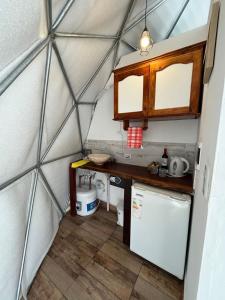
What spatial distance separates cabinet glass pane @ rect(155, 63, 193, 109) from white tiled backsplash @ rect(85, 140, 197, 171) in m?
0.56

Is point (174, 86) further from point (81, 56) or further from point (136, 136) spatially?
point (81, 56)

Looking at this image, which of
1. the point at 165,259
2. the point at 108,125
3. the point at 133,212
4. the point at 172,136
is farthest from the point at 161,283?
the point at 108,125

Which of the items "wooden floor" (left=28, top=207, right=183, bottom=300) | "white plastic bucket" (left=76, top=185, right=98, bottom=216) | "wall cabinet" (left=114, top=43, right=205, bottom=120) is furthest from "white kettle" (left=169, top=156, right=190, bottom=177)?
"white plastic bucket" (left=76, top=185, right=98, bottom=216)

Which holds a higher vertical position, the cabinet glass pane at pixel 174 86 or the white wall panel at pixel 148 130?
the cabinet glass pane at pixel 174 86

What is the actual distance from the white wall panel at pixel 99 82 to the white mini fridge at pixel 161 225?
1.44m

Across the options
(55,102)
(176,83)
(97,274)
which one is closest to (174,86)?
(176,83)

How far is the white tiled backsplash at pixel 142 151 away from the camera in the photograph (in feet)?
5.45

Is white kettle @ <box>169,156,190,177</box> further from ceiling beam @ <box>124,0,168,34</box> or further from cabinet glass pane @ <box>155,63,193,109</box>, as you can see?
ceiling beam @ <box>124,0,168,34</box>

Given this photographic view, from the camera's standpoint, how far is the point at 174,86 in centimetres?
132

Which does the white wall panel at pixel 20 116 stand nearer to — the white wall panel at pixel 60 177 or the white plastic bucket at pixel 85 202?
the white wall panel at pixel 60 177

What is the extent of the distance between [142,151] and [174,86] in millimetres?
921

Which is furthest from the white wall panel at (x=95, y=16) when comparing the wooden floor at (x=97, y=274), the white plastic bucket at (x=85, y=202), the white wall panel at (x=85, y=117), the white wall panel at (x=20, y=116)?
the wooden floor at (x=97, y=274)

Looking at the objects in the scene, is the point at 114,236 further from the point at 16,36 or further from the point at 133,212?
the point at 16,36

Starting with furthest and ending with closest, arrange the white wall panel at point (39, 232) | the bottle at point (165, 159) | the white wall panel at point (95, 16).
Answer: the bottle at point (165, 159) → the white wall panel at point (39, 232) → the white wall panel at point (95, 16)
